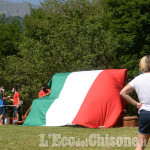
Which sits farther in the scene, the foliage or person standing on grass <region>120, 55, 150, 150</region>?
the foliage

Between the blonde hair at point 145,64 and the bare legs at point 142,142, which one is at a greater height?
the blonde hair at point 145,64

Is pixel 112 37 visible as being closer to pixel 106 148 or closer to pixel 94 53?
pixel 94 53

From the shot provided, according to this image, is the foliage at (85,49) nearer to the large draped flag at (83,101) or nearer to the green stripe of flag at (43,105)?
the green stripe of flag at (43,105)

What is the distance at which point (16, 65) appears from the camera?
27.7 m

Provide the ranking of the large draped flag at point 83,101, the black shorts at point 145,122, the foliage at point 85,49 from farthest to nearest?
the foliage at point 85,49
the large draped flag at point 83,101
the black shorts at point 145,122

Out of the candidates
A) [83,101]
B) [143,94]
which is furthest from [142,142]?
[83,101]

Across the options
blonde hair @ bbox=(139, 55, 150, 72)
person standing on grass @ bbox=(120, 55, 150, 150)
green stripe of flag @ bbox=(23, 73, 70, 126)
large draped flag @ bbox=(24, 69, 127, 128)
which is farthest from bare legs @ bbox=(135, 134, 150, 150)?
green stripe of flag @ bbox=(23, 73, 70, 126)

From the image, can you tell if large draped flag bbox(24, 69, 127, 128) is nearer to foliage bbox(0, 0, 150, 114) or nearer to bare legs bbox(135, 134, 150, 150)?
bare legs bbox(135, 134, 150, 150)

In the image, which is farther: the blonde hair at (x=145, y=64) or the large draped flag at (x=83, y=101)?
the large draped flag at (x=83, y=101)

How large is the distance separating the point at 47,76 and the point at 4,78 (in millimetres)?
5124

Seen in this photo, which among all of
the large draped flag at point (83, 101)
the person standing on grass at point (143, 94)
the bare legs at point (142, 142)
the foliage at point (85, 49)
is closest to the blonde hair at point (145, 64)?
the person standing on grass at point (143, 94)

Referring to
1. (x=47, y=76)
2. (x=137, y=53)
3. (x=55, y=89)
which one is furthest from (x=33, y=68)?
(x=55, y=89)

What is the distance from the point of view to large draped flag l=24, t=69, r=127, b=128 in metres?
12.6

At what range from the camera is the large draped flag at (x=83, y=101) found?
12.6m
